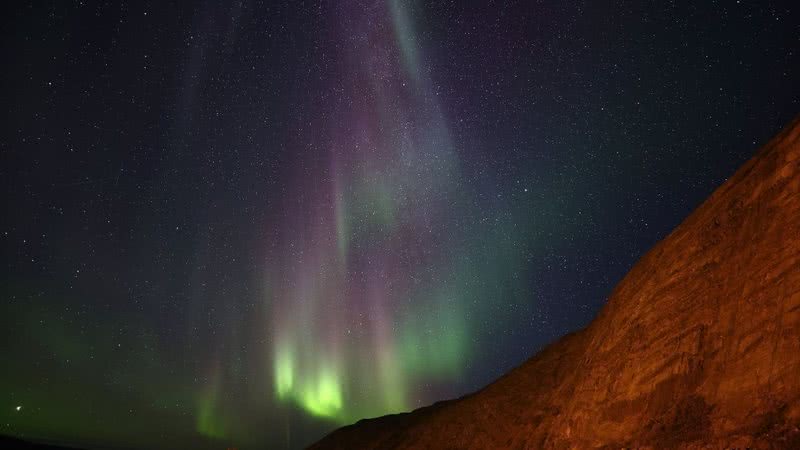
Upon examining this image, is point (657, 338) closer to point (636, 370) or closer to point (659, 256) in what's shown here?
point (636, 370)

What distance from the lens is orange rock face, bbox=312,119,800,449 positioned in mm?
10695

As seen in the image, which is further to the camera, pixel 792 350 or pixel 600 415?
pixel 600 415

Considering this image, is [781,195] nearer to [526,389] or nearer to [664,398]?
[664,398]

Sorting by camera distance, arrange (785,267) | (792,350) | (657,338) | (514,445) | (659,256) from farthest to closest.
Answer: (514,445)
(659,256)
(657,338)
(785,267)
(792,350)

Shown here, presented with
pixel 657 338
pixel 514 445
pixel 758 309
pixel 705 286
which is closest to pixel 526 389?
pixel 514 445

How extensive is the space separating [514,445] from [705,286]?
46.5 ft

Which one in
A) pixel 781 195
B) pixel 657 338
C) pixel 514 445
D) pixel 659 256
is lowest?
pixel 514 445

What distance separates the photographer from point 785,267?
1153cm

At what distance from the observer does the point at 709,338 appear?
13.3 metres

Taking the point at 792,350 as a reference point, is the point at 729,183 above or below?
above

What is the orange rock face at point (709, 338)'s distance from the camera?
1070 centimetres

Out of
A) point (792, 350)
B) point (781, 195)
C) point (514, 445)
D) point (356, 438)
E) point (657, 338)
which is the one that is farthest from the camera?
point (356, 438)

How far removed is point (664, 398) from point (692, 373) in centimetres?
130

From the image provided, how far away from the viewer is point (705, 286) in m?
14.6
